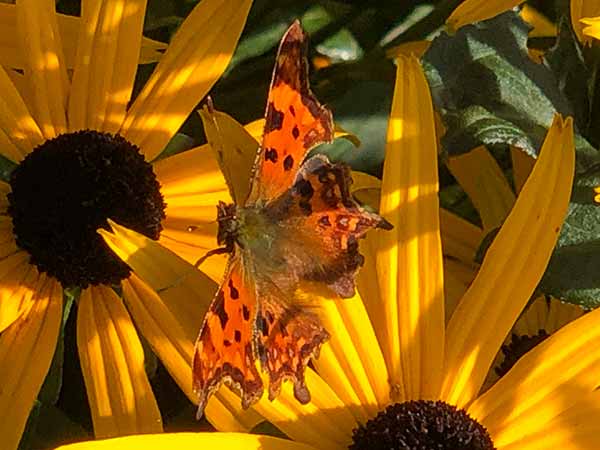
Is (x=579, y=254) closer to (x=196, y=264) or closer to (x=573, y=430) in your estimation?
(x=573, y=430)

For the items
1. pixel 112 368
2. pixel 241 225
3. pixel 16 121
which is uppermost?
pixel 16 121

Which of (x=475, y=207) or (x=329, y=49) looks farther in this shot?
(x=329, y=49)

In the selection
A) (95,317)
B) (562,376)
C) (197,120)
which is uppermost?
(197,120)

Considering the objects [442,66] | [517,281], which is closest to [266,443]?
[517,281]

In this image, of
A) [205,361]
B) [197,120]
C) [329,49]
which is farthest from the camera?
[329,49]

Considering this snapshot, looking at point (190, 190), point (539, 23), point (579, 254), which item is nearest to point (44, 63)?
point (190, 190)

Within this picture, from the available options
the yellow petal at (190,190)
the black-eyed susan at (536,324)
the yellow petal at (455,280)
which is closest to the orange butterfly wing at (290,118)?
the yellow petal at (190,190)

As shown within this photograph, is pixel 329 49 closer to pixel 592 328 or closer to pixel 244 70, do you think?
pixel 244 70
